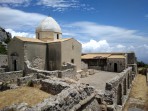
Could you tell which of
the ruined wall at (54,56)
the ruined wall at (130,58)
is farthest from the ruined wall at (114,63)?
the ruined wall at (54,56)

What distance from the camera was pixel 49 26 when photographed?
31.0 metres

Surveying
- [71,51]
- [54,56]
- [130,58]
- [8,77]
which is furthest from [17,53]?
[130,58]

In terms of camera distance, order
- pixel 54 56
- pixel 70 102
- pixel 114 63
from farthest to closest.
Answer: pixel 114 63 < pixel 54 56 < pixel 70 102

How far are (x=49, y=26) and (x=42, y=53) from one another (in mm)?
5679

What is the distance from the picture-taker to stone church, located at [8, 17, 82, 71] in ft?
83.1

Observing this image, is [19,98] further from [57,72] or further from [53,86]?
[57,72]

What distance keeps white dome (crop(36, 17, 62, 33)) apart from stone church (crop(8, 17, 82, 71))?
8.62 ft

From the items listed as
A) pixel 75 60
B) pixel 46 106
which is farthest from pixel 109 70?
pixel 46 106

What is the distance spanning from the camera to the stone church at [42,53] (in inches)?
997

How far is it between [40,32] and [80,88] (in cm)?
2393

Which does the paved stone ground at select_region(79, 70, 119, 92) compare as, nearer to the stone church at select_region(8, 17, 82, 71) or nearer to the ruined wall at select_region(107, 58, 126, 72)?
the stone church at select_region(8, 17, 82, 71)

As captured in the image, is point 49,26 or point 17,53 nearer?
point 17,53

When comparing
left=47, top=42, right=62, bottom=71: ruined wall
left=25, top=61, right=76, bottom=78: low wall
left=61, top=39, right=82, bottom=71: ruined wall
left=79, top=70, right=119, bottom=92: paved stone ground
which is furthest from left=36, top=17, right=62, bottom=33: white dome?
left=79, top=70, right=119, bottom=92: paved stone ground

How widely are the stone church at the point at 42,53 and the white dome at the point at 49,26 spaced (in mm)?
2628
